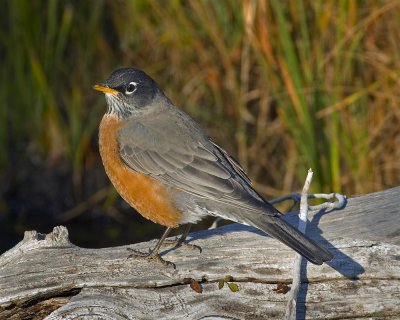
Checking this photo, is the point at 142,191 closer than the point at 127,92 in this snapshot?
Yes

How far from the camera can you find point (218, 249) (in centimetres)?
509

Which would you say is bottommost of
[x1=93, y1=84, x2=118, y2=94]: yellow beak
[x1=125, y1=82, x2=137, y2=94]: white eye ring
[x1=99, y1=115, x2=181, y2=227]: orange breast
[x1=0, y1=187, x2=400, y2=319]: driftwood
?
[x1=0, y1=187, x2=400, y2=319]: driftwood

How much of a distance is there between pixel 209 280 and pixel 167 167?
93 centimetres

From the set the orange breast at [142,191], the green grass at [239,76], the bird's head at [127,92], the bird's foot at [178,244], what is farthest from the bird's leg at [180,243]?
the green grass at [239,76]

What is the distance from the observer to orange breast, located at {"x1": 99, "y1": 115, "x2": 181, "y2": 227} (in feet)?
17.4

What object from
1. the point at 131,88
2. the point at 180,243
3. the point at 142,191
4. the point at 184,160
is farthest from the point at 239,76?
the point at 180,243

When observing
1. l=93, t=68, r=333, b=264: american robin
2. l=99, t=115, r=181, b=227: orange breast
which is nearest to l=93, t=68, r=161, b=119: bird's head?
l=93, t=68, r=333, b=264: american robin

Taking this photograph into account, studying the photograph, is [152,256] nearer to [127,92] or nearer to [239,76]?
[127,92]

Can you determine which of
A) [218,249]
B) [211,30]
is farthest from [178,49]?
[218,249]

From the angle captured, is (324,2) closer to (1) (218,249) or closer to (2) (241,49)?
(2) (241,49)

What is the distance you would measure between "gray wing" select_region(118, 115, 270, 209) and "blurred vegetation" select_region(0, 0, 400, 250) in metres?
1.73

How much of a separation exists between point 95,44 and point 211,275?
4774mm

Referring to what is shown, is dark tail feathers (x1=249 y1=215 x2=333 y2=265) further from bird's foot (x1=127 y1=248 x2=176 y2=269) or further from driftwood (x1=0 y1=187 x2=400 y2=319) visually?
bird's foot (x1=127 y1=248 x2=176 y2=269)

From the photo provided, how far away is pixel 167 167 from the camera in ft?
17.7
